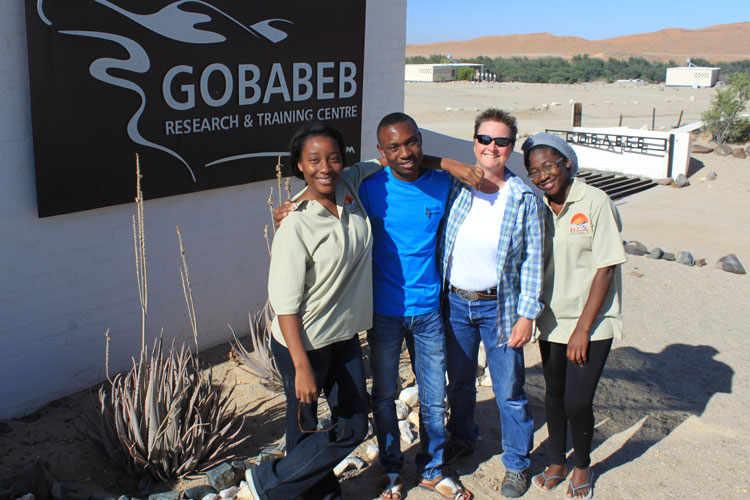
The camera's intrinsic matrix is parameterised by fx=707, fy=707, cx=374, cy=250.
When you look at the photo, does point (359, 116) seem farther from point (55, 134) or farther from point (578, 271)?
point (578, 271)

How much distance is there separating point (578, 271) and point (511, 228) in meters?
0.42

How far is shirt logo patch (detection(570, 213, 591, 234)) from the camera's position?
10.9 ft

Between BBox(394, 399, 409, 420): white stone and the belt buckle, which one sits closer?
the belt buckle

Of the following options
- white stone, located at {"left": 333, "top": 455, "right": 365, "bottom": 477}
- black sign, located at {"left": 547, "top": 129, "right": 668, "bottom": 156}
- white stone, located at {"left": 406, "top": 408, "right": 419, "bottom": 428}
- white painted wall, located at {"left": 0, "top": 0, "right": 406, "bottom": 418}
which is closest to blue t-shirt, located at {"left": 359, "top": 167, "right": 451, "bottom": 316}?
Result: white stone, located at {"left": 333, "top": 455, "right": 365, "bottom": 477}

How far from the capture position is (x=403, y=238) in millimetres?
3328

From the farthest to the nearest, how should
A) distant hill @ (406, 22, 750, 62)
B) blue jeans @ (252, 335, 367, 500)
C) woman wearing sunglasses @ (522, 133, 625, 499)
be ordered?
distant hill @ (406, 22, 750, 62) < woman wearing sunglasses @ (522, 133, 625, 499) < blue jeans @ (252, 335, 367, 500)

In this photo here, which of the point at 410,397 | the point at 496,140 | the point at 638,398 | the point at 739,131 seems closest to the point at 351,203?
the point at 496,140

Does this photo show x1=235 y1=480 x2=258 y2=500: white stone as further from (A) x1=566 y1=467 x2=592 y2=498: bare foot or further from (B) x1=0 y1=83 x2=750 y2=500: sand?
Answer: (A) x1=566 y1=467 x2=592 y2=498: bare foot

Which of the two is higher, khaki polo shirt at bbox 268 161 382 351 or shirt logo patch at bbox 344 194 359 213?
shirt logo patch at bbox 344 194 359 213

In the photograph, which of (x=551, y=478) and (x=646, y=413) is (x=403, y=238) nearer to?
(x=551, y=478)

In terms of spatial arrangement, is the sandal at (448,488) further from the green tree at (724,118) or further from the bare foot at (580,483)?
the green tree at (724,118)

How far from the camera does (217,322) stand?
5750 millimetres

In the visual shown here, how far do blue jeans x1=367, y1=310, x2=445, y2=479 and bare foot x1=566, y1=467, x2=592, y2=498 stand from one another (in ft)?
2.36

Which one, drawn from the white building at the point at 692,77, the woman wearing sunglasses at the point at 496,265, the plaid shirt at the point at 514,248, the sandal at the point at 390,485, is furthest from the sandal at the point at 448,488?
the white building at the point at 692,77
